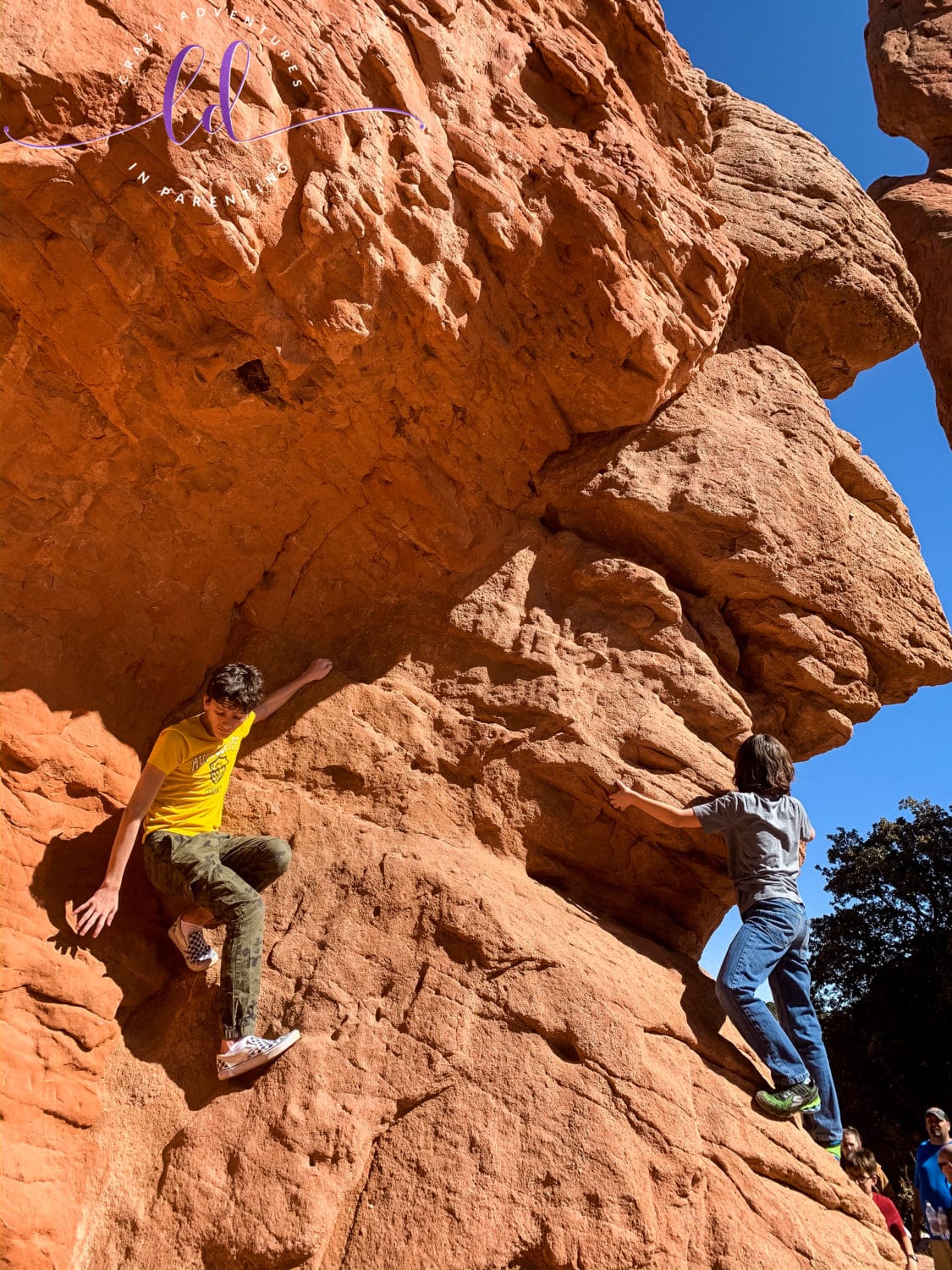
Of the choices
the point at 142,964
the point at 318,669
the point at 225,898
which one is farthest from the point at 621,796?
the point at 142,964

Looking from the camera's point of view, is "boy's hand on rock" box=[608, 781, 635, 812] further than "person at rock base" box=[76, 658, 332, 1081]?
Yes

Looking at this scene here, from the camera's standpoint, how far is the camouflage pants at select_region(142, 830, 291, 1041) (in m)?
3.21

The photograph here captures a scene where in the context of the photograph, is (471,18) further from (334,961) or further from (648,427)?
(334,961)

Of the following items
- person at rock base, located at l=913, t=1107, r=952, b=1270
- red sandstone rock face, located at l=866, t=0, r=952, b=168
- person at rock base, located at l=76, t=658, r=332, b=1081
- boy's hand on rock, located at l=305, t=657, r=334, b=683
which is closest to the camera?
person at rock base, located at l=76, t=658, r=332, b=1081

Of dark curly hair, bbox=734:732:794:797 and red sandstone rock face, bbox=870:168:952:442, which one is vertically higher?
red sandstone rock face, bbox=870:168:952:442

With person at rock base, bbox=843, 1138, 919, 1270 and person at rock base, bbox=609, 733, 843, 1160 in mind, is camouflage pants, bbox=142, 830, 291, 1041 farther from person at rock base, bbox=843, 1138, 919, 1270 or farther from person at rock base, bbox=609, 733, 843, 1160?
person at rock base, bbox=843, 1138, 919, 1270

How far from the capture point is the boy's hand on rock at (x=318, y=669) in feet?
13.9

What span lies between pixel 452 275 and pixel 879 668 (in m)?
3.57

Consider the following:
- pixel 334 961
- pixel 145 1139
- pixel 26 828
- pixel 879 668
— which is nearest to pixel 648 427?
pixel 879 668

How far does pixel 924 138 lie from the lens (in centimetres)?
1472

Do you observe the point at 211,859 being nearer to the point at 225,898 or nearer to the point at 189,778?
the point at 225,898

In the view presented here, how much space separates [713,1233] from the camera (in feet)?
9.65
